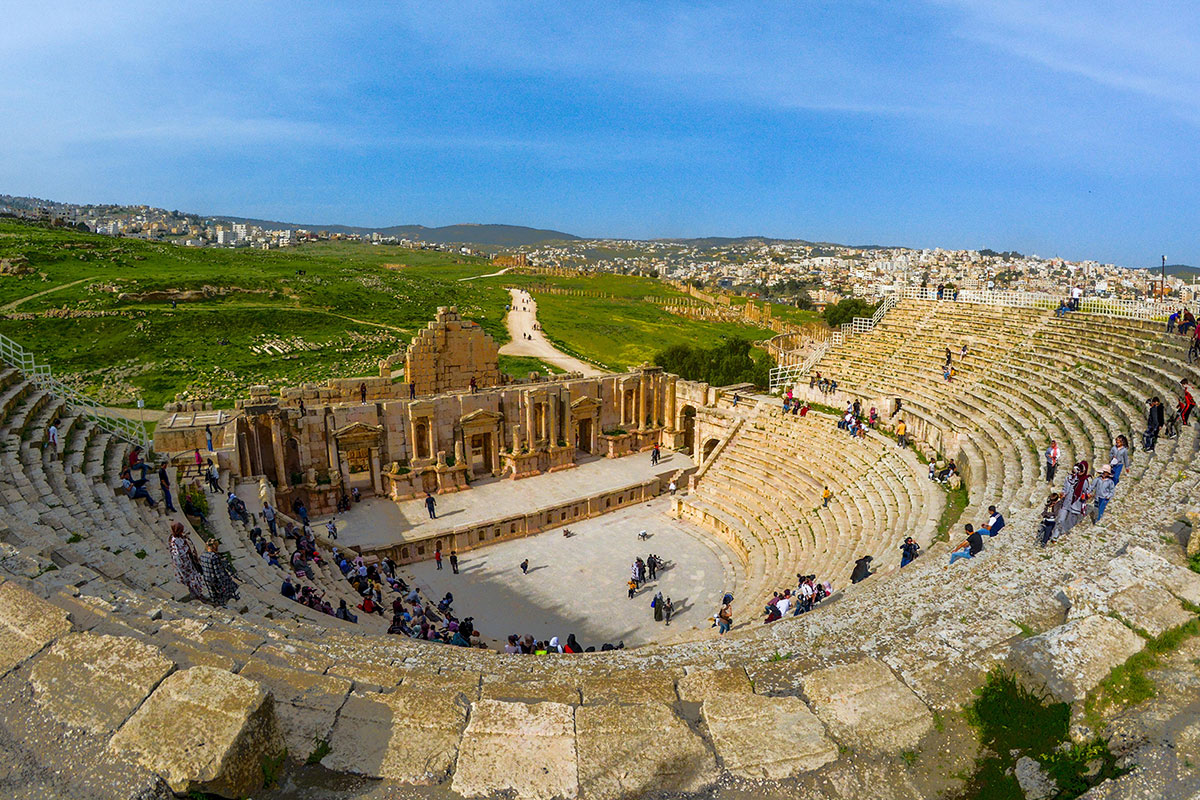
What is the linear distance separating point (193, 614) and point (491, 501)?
16.4 meters

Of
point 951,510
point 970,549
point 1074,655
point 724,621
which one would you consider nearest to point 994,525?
point 970,549

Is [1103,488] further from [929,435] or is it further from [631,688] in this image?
[929,435]

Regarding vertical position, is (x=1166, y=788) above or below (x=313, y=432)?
above

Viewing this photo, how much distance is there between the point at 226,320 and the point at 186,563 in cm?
4302

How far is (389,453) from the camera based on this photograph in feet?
79.6

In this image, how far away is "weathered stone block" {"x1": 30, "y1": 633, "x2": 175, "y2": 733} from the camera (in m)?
4.19

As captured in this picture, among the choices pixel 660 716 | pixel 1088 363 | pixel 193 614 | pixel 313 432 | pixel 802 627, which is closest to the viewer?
pixel 660 716

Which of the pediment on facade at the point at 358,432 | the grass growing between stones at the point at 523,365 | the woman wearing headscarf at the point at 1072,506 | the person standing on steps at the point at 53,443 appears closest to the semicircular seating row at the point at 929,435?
the woman wearing headscarf at the point at 1072,506

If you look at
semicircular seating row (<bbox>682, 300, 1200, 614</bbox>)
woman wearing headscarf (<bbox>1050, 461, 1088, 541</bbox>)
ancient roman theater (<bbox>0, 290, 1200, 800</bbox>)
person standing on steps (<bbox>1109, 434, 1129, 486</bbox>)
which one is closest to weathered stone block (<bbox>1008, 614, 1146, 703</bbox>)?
ancient roman theater (<bbox>0, 290, 1200, 800</bbox>)

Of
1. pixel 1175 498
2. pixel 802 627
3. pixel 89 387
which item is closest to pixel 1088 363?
pixel 1175 498

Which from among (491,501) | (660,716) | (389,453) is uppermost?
(660,716)

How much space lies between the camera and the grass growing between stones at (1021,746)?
4512 millimetres

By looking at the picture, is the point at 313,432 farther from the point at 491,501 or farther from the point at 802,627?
the point at 802,627

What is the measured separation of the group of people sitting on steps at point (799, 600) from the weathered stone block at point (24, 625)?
1143cm
